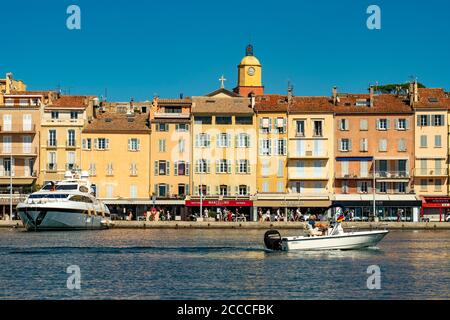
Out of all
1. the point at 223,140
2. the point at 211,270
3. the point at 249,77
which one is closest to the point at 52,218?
the point at 223,140

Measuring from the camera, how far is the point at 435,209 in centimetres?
11250

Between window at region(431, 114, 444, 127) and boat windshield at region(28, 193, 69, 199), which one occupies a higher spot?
window at region(431, 114, 444, 127)

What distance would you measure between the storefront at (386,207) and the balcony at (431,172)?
109 inches

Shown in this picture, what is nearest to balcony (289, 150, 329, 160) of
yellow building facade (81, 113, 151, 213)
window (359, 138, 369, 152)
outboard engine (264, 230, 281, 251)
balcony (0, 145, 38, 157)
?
window (359, 138, 369, 152)

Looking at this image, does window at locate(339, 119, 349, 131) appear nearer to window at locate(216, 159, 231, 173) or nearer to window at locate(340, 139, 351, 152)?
window at locate(340, 139, 351, 152)

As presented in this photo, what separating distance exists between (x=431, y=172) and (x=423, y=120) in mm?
5284

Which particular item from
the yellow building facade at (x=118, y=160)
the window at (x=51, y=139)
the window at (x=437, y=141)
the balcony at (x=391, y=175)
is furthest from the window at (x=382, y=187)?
the window at (x=51, y=139)

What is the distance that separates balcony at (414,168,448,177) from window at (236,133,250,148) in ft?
56.3

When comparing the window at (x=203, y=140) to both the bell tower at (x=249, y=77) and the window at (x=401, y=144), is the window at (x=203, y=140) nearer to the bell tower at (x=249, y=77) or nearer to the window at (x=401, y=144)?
the bell tower at (x=249, y=77)

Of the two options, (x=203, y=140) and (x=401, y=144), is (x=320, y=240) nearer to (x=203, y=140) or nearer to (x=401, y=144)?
(x=401, y=144)

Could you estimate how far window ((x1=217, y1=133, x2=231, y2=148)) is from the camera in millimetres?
113750

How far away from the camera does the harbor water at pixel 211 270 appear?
45.8 m
